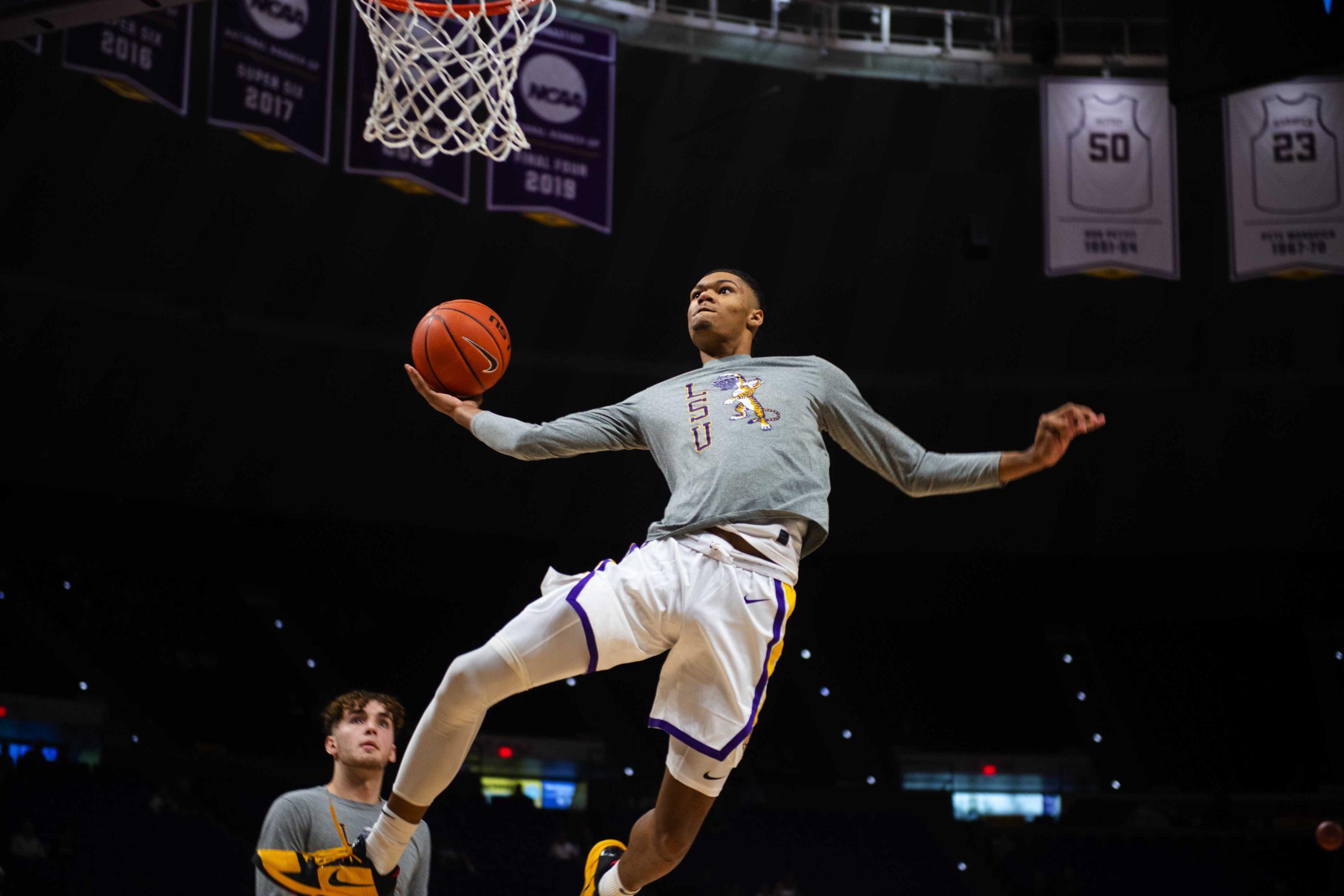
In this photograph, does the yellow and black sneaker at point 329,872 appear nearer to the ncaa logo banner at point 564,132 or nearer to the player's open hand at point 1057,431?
the player's open hand at point 1057,431

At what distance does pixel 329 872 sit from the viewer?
4.17 m

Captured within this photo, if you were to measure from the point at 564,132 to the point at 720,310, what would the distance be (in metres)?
8.43

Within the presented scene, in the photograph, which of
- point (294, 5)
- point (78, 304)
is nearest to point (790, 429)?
point (294, 5)

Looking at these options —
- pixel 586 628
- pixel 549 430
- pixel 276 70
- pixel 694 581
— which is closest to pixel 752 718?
pixel 694 581

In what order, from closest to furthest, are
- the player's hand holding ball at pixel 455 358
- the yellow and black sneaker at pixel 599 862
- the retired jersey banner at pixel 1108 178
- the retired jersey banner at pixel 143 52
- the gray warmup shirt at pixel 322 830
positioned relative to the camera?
the yellow and black sneaker at pixel 599 862 → the player's hand holding ball at pixel 455 358 → the gray warmup shirt at pixel 322 830 → the retired jersey banner at pixel 143 52 → the retired jersey banner at pixel 1108 178

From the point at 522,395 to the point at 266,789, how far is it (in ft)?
20.0

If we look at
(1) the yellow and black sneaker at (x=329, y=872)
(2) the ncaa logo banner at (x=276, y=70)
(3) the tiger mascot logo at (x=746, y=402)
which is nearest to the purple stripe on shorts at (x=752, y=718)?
(3) the tiger mascot logo at (x=746, y=402)

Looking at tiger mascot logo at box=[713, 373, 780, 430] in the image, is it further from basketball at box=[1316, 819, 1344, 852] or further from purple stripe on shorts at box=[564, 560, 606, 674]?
basketball at box=[1316, 819, 1344, 852]

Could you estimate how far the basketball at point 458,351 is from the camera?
4.67m

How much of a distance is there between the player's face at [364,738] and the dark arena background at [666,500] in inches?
409

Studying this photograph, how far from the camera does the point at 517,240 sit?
18031 millimetres

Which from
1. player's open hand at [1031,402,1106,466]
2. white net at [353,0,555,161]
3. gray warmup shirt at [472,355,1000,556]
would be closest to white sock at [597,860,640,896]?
gray warmup shirt at [472,355,1000,556]

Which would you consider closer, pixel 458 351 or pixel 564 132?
pixel 458 351

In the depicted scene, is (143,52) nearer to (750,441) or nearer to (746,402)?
(746,402)
